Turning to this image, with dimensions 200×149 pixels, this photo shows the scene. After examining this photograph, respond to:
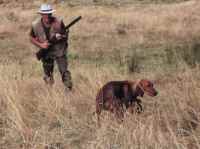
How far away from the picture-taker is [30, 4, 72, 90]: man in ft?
28.1

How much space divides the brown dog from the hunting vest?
254cm

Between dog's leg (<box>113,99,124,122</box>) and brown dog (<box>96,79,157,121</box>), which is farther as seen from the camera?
brown dog (<box>96,79,157,121</box>)

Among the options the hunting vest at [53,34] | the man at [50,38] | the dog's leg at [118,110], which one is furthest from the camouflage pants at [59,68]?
the dog's leg at [118,110]

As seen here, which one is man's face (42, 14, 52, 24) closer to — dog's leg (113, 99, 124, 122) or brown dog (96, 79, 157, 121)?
brown dog (96, 79, 157, 121)

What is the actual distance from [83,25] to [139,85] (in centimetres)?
1765

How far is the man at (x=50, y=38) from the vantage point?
A: 858cm

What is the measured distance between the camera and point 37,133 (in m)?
5.77

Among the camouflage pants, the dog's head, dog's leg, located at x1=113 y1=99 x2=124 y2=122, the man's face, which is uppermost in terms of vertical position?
the man's face

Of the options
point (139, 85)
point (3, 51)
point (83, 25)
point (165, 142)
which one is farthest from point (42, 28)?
point (83, 25)

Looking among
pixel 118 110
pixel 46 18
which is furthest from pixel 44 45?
pixel 118 110

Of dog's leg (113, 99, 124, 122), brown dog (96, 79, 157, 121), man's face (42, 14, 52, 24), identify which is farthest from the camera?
man's face (42, 14, 52, 24)

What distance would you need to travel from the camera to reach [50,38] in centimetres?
870

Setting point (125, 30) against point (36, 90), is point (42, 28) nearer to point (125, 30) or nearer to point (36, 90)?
point (36, 90)

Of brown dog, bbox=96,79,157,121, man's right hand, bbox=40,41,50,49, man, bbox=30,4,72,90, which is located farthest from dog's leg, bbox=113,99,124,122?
man's right hand, bbox=40,41,50,49
